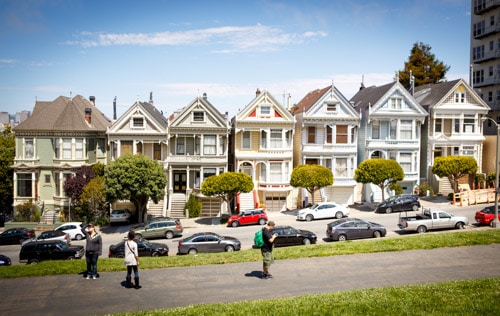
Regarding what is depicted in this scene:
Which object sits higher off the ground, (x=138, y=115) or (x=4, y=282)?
(x=138, y=115)

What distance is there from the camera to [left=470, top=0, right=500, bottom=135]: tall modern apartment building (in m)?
53.2

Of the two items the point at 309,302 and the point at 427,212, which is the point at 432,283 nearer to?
the point at 309,302

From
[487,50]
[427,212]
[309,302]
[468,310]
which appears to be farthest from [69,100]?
[487,50]

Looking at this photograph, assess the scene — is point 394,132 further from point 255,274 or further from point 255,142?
point 255,274

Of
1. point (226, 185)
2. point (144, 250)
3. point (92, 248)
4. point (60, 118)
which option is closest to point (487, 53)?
point (226, 185)

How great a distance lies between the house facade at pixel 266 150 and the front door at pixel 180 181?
519 centimetres

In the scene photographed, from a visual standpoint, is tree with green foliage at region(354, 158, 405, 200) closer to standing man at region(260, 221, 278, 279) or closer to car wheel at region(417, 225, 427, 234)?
car wheel at region(417, 225, 427, 234)

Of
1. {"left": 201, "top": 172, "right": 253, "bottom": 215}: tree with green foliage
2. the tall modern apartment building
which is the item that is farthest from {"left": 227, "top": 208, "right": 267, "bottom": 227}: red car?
the tall modern apartment building

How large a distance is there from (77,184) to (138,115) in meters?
8.47

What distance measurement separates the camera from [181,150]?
44625 mm

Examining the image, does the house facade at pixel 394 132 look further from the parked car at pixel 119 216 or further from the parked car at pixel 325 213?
the parked car at pixel 119 216

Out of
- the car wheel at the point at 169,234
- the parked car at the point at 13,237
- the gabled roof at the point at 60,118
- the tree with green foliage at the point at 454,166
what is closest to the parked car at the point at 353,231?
the car wheel at the point at 169,234

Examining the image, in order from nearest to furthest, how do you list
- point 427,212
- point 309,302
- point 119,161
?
1. point 309,302
2. point 427,212
3. point 119,161

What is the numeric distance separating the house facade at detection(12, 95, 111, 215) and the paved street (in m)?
28.0
